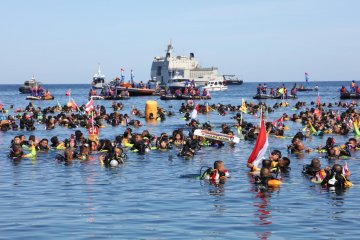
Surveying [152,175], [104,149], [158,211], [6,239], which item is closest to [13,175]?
[152,175]

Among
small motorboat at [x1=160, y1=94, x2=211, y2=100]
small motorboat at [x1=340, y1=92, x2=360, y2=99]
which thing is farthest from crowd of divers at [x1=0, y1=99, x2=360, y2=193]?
small motorboat at [x1=160, y1=94, x2=211, y2=100]

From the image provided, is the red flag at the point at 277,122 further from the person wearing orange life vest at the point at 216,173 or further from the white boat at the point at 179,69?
the white boat at the point at 179,69

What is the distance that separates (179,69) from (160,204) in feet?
509

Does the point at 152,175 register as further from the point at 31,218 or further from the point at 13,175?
the point at 31,218

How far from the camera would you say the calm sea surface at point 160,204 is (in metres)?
18.2

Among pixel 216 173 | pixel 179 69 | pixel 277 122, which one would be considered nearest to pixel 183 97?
pixel 179 69

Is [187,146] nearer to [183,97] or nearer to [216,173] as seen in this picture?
[216,173]

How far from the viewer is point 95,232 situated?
59.4ft

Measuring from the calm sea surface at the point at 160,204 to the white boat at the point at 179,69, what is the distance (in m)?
144

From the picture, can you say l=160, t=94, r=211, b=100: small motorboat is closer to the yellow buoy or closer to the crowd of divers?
the yellow buoy

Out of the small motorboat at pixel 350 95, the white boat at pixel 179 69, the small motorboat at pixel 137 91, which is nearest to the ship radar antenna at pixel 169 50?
the white boat at pixel 179 69

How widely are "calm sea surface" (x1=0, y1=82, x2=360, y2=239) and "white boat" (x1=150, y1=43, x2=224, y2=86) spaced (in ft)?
471

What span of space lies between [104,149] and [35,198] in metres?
13.1

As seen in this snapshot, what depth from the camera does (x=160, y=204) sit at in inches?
873
